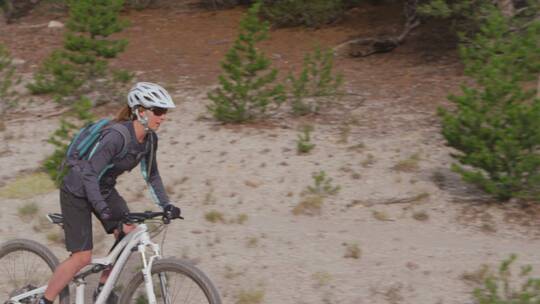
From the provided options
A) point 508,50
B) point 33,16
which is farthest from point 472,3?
point 33,16

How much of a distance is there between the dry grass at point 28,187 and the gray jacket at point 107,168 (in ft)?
12.9

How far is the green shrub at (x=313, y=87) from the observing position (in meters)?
10.7

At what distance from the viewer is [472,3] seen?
494 inches

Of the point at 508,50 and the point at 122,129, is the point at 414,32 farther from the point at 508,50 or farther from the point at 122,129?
the point at 122,129

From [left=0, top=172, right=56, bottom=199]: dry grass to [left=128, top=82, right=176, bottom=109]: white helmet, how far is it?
14.2 feet

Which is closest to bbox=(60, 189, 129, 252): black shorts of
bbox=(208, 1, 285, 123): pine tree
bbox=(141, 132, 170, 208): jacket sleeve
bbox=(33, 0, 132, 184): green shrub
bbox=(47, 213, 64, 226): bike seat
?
bbox=(47, 213, 64, 226): bike seat

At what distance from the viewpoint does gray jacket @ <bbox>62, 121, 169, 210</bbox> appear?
→ 14.3 ft

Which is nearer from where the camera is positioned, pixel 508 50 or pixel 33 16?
pixel 508 50

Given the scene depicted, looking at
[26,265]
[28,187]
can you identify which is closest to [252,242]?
[26,265]

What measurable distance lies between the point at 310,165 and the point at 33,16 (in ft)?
39.4

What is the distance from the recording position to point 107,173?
468 cm

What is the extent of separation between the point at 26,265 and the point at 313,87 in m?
6.50

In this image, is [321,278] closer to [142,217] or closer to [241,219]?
[241,219]

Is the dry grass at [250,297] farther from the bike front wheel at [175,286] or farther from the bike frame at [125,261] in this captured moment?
the bike frame at [125,261]
